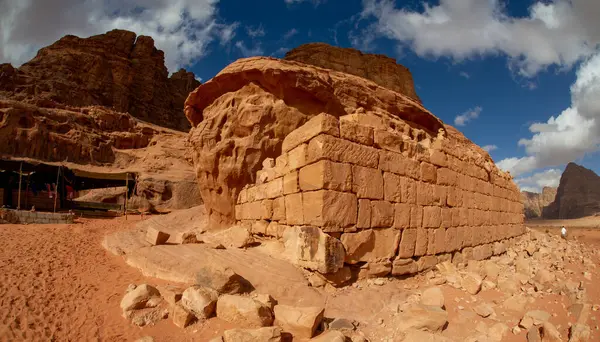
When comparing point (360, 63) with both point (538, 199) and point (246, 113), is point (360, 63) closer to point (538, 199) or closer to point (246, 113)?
point (246, 113)

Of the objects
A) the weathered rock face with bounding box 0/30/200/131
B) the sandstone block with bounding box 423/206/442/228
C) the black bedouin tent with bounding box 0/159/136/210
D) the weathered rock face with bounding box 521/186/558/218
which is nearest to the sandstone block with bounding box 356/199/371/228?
the sandstone block with bounding box 423/206/442/228

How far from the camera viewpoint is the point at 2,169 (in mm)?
15062

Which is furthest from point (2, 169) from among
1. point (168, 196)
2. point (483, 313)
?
point (483, 313)

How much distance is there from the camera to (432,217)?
21.0ft

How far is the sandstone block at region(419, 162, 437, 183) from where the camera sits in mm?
6448

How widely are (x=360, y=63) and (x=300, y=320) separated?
119 ft

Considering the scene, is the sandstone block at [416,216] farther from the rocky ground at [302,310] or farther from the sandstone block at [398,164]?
the rocky ground at [302,310]

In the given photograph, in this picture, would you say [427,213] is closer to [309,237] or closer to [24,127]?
[309,237]

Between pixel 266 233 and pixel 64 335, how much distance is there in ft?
12.0

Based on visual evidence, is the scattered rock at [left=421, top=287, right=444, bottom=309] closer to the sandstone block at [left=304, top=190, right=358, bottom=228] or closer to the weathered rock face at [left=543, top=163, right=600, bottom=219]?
the sandstone block at [left=304, top=190, right=358, bottom=228]

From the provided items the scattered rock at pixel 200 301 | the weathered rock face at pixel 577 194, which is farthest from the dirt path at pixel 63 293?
the weathered rock face at pixel 577 194

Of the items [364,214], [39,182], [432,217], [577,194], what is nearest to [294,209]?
[364,214]

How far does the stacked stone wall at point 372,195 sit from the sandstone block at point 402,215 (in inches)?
0.7

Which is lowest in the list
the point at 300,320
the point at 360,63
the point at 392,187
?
the point at 300,320
